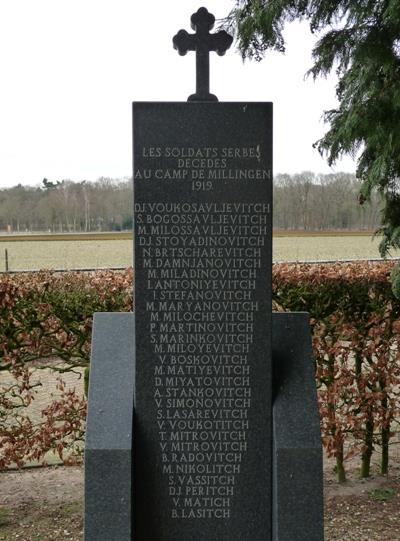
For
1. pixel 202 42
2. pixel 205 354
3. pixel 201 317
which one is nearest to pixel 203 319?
pixel 201 317

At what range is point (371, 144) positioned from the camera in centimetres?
483

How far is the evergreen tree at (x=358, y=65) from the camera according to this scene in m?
4.75

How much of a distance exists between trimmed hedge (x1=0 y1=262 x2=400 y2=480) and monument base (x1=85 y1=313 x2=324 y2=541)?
1679mm

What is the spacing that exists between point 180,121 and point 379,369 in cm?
288

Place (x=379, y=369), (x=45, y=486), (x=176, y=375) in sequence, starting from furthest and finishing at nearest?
(x=45, y=486) < (x=379, y=369) < (x=176, y=375)

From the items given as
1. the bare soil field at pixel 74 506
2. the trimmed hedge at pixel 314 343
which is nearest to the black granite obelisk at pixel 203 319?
the bare soil field at pixel 74 506

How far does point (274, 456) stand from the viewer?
3.51m

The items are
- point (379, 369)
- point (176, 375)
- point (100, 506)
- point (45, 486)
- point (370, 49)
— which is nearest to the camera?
point (100, 506)

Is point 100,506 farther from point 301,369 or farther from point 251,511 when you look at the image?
point 301,369

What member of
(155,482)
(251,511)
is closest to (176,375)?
(155,482)

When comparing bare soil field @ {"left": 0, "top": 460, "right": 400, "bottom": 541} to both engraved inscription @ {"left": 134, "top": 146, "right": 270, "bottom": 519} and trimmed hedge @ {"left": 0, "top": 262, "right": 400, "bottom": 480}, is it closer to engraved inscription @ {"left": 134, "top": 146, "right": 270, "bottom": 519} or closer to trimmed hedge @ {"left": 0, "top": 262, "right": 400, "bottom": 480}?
trimmed hedge @ {"left": 0, "top": 262, "right": 400, "bottom": 480}

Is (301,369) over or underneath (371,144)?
underneath

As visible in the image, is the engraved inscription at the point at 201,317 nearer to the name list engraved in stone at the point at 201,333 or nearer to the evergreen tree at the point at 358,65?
the name list engraved in stone at the point at 201,333

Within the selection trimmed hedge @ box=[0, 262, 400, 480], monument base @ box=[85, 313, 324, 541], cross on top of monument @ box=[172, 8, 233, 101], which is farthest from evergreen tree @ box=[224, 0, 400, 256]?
monument base @ box=[85, 313, 324, 541]
